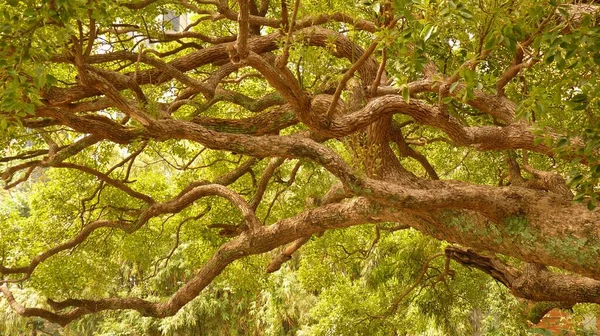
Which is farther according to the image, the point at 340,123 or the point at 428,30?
the point at 340,123

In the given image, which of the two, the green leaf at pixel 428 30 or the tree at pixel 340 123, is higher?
the tree at pixel 340 123

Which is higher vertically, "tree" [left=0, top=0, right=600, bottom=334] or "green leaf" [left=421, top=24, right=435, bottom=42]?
"tree" [left=0, top=0, right=600, bottom=334]

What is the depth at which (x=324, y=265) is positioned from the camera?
9.28 m

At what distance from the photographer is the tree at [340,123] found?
11.0ft

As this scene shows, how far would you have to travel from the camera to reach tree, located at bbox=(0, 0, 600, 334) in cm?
335

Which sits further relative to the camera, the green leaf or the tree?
the tree

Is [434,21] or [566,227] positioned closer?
[434,21]

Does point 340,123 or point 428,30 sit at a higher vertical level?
point 340,123

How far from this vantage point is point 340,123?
5102 mm

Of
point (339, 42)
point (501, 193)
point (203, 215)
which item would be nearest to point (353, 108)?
point (339, 42)

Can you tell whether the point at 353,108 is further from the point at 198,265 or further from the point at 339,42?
the point at 198,265

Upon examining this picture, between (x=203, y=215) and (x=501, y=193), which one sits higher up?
(x=203, y=215)

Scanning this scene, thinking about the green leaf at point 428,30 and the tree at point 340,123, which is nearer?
the green leaf at point 428,30

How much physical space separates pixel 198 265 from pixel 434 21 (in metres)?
6.49
